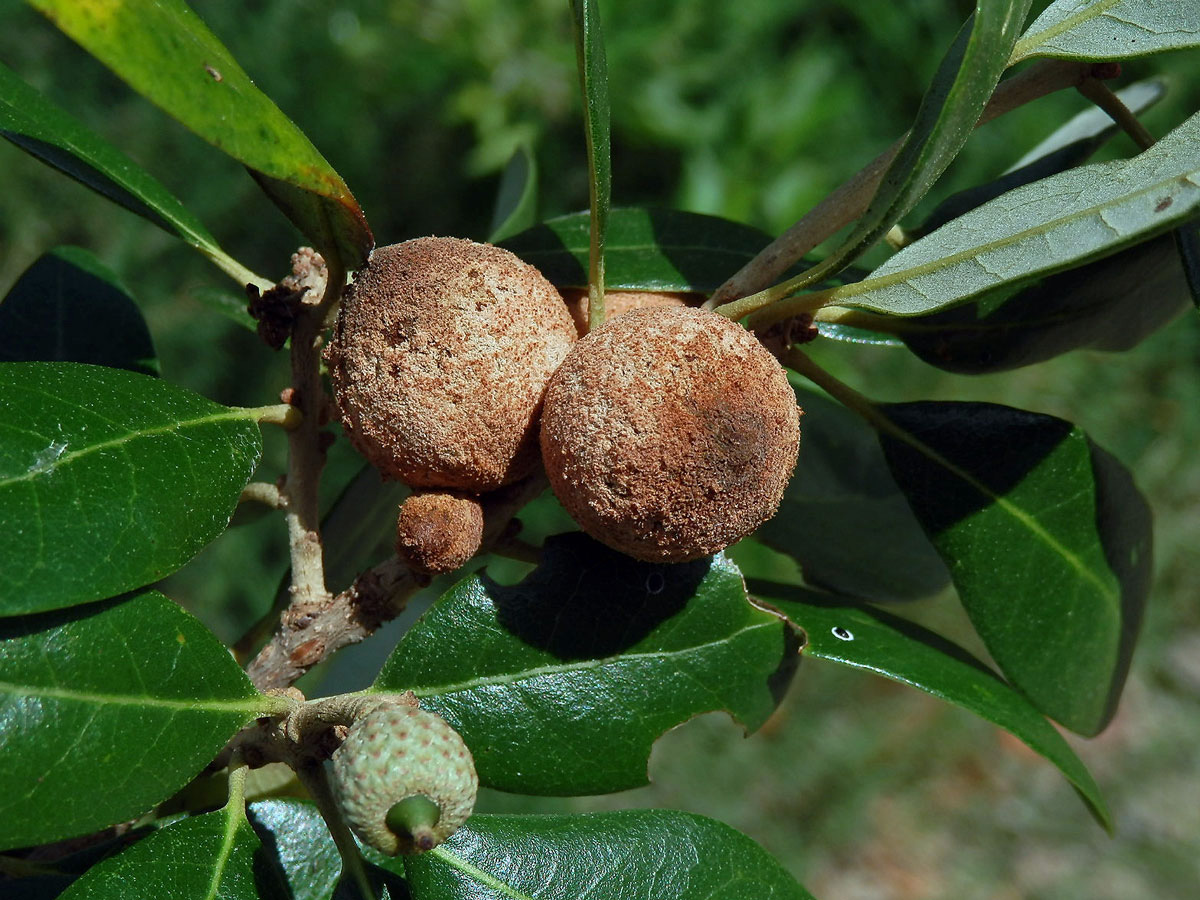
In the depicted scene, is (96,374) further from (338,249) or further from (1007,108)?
(1007,108)

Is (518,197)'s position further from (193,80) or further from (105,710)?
(105,710)

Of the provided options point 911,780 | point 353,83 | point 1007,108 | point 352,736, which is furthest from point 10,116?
point 911,780

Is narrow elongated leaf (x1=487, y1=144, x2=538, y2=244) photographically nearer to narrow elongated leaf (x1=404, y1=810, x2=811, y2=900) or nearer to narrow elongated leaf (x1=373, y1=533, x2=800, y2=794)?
narrow elongated leaf (x1=373, y1=533, x2=800, y2=794)

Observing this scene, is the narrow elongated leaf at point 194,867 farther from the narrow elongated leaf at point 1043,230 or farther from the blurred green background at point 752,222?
the blurred green background at point 752,222

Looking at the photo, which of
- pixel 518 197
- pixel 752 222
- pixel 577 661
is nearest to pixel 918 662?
pixel 577 661

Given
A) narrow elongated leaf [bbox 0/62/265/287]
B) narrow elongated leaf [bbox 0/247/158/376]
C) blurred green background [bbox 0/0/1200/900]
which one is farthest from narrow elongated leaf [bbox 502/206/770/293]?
blurred green background [bbox 0/0/1200/900]

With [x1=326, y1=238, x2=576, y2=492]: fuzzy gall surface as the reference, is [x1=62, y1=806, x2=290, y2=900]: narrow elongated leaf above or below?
below
